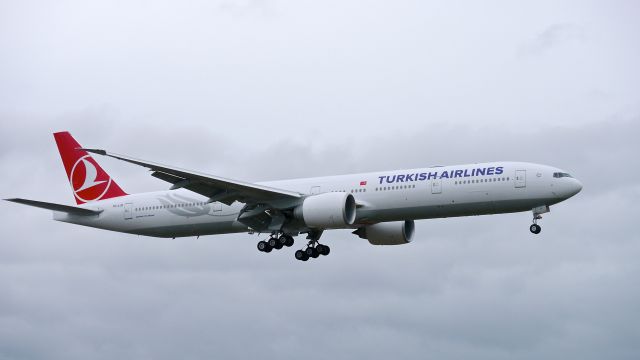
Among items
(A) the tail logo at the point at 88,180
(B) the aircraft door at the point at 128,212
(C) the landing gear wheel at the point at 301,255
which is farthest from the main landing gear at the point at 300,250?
(A) the tail logo at the point at 88,180

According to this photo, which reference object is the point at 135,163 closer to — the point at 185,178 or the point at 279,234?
the point at 185,178

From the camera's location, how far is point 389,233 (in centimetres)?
5766

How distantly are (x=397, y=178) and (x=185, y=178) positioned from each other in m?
9.93

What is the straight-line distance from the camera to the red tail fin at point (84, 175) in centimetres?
5966

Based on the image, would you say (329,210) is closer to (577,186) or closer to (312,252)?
(312,252)

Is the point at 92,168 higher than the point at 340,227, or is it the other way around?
the point at 92,168

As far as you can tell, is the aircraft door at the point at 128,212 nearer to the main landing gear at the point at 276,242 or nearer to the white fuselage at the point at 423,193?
the white fuselage at the point at 423,193

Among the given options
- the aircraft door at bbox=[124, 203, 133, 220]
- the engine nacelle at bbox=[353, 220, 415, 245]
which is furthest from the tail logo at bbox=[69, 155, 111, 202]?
the engine nacelle at bbox=[353, 220, 415, 245]

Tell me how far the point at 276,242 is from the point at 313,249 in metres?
2.82

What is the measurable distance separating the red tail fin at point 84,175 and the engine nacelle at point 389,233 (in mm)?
13765

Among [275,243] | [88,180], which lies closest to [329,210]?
[275,243]

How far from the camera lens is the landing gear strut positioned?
2173 inches

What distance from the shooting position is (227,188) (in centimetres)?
5112

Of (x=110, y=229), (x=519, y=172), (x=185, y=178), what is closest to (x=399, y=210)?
(x=519, y=172)
